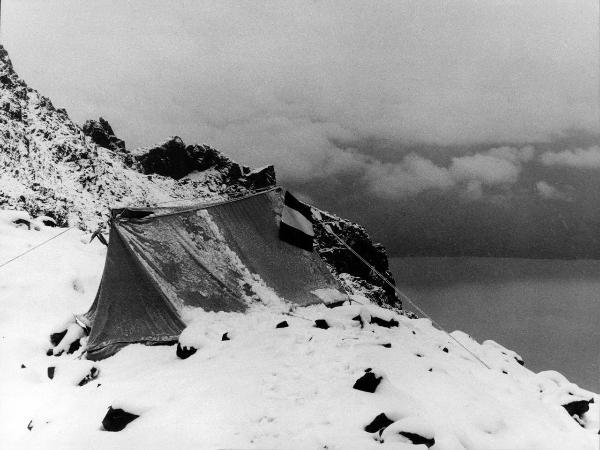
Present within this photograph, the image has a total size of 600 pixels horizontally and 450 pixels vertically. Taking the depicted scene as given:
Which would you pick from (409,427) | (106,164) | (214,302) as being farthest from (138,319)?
(106,164)

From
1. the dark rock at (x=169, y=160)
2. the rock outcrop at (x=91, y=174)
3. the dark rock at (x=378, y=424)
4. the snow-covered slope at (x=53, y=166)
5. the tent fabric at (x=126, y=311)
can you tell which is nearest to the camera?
the dark rock at (x=378, y=424)

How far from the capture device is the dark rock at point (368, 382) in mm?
4602

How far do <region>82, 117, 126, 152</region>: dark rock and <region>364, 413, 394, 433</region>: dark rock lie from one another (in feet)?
316

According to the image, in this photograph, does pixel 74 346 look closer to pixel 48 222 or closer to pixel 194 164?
pixel 48 222

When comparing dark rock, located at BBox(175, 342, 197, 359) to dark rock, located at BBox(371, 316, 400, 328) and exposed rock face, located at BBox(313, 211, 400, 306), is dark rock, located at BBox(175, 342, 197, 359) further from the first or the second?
exposed rock face, located at BBox(313, 211, 400, 306)

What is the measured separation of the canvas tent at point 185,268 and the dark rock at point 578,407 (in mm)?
4761

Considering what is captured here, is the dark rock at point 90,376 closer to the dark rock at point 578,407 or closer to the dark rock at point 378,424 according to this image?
the dark rock at point 378,424

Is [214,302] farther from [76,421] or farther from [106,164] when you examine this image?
[106,164]

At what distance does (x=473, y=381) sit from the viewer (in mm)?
5719

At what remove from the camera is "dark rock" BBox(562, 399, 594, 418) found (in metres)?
5.98

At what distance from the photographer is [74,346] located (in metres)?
7.62

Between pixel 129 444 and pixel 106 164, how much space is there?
78.7 meters

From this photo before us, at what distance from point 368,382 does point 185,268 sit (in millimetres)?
4501

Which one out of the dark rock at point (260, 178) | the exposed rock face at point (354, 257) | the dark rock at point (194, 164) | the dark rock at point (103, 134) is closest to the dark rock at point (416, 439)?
the exposed rock face at point (354, 257)
